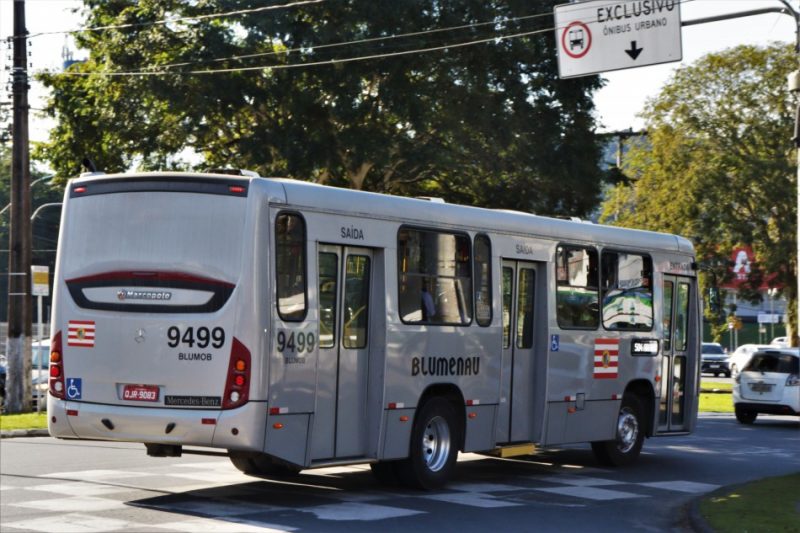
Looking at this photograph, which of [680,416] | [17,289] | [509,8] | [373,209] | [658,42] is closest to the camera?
[373,209]

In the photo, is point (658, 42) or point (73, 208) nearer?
point (73, 208)

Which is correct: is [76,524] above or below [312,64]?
below

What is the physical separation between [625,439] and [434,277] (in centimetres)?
527

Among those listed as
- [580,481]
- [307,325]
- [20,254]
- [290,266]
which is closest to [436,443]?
[580,481]

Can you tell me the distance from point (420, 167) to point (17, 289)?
29.3ft

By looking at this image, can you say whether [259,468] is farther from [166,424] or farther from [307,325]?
[166,424]

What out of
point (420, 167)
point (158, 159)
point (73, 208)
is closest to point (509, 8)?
point (420, 167)

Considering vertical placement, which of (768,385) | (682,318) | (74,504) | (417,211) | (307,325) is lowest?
(74,504)

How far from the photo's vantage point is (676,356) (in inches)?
786

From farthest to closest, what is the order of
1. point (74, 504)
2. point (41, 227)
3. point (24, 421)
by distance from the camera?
point (41, 227) < point (24, 421) < point (74, 504)

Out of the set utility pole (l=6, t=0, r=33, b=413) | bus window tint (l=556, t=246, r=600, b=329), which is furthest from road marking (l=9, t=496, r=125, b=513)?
utility pole (l=6, t=0, r=33, b=413)

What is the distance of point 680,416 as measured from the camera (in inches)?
787

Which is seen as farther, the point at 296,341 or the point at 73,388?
the point at 73,388

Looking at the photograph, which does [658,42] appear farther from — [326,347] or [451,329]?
[326,347]
